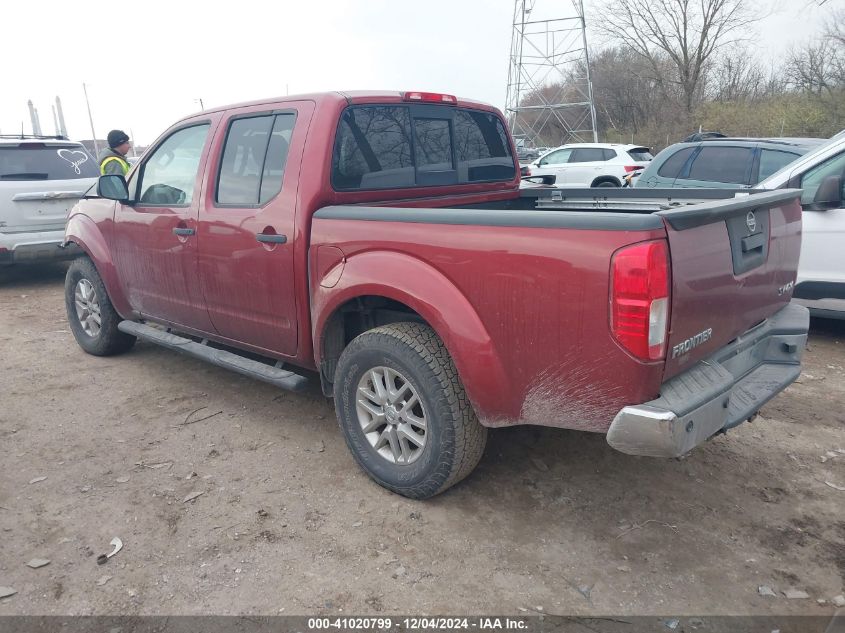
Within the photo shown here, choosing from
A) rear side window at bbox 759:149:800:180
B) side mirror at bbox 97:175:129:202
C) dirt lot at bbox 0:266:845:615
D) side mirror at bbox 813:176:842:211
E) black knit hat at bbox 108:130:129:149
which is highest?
black knit hat at bbox 108:130:129:149

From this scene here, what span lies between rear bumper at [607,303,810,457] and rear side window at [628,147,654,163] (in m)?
13.2

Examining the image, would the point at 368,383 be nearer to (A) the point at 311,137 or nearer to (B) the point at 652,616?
(A) the point at 311,137

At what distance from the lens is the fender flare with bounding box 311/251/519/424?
2.71m

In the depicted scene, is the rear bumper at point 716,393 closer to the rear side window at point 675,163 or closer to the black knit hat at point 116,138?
the rear side window at point 675,163

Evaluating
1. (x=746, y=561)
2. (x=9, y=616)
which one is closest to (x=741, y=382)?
(x=746, y=561)

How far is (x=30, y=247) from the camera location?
305 inches

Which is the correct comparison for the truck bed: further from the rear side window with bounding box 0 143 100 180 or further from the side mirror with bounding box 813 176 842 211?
the rear side window with bounding box 0 143 100 180

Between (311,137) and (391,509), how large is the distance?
6.45ft

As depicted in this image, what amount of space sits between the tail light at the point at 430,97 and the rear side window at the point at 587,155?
12.6 metres

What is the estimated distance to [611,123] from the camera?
3347 centimetres

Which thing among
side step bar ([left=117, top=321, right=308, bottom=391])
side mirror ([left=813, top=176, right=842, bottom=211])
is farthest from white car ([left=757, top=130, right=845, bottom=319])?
side step bar ([left=117, top=321, right=308, bottom=391])

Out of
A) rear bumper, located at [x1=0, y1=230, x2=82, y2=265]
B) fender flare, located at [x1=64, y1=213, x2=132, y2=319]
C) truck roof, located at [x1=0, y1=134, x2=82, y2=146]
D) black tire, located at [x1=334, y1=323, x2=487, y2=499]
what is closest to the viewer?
black tire, located at [x1=334, y1=323, x2=487, y2=499]

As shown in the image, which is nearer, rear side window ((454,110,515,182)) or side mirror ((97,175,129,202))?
rear side window ((454,110,515,182))

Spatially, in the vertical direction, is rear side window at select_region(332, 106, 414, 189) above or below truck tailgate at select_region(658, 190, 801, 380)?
above
